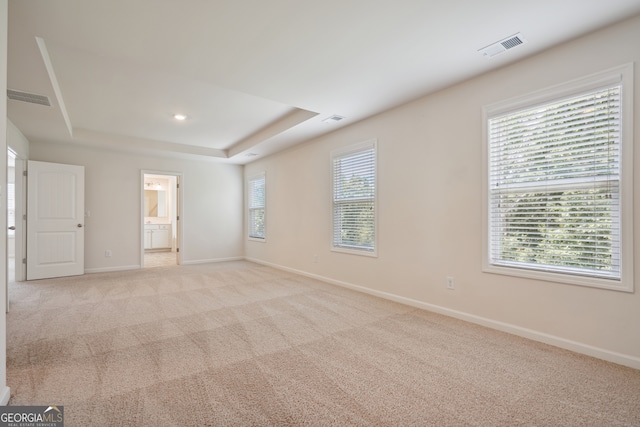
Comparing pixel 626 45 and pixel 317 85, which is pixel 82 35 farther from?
pixel 626 45

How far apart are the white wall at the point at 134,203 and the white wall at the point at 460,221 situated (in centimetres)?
325

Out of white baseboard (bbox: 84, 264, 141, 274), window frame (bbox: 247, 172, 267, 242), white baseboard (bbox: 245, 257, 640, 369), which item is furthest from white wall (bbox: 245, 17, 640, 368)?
white baseboard (bbox: 84, 264, 141, 274)

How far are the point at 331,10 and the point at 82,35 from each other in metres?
1.93

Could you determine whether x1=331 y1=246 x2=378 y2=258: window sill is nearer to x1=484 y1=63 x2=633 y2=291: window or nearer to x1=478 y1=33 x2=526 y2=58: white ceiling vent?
x1=484 y1=63 x2=633 y2=291: window

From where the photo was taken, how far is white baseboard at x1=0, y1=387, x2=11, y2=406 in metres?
1.57

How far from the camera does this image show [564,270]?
2402mm

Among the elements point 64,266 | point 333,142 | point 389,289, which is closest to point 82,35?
point 333,142

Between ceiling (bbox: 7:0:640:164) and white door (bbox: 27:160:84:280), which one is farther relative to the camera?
white door (bbox: 27:160:84:280)

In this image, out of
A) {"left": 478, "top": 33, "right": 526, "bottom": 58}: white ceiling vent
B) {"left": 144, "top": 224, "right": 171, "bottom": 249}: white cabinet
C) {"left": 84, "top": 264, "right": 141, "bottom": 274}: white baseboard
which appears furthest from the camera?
{"left": 144, "top": 224, "right": 171, "bottom": 249}: white cabinet

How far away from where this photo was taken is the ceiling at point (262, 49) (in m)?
2.02

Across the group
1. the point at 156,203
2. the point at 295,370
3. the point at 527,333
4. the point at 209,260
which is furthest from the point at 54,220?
the point at 527,333

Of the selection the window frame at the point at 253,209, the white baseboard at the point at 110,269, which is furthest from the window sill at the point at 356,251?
the white baseboard at the point at 110,269

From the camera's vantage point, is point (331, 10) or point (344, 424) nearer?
point (344, 424)

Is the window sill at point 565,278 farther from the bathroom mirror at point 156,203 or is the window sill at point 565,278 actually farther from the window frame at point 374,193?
the bathroom mirror at point 156,203
